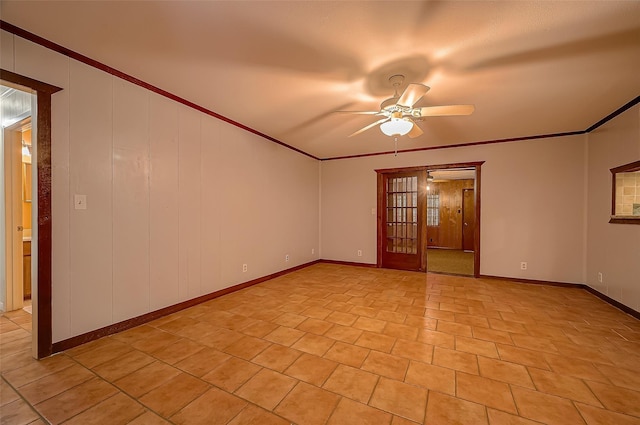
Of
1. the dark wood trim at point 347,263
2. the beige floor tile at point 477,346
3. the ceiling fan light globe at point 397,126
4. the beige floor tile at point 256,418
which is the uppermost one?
the ceiling fan light globe at point 397,126

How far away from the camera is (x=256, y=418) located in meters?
1.51

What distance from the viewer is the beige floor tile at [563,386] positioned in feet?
5.54

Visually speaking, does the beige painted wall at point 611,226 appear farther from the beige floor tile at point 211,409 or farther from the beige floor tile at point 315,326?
the beige floor tile at point 211,409

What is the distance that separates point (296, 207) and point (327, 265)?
1558 millimetres

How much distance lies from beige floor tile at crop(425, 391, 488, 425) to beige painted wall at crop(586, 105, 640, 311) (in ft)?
9.64

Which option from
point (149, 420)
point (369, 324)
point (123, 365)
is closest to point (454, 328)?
point (369, 324)

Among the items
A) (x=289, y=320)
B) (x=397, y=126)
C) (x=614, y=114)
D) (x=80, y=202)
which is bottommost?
(x=289, y=320)

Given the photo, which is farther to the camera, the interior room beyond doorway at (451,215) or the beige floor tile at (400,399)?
the interior room beyond doorway at (451,215)

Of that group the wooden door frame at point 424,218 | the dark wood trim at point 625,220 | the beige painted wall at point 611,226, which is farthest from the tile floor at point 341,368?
the wooden door frame at point 424,218

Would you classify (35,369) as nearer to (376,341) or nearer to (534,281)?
(376,341)

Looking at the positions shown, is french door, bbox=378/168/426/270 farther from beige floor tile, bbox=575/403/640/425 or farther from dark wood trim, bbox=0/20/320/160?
beige floor tile, bbox=575/403/640/425

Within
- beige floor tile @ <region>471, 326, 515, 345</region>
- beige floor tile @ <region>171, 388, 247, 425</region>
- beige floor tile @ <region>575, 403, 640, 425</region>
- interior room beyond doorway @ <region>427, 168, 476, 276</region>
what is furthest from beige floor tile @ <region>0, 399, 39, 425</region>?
interior room beyond doorway @ <region>427, 168, 476, 276</region>

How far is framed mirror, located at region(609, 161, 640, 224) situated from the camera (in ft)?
10.2

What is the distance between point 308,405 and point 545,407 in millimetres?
1473
